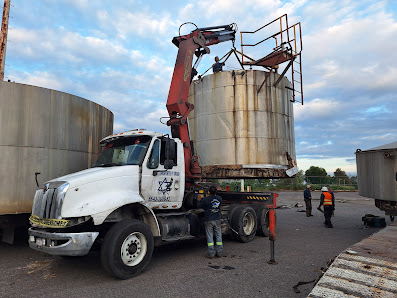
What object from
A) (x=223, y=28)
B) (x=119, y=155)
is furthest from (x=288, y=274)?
(x=223, y=28)

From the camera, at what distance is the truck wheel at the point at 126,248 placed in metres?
5.33

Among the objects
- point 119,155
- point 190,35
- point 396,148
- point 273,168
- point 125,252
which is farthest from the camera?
point 273,168

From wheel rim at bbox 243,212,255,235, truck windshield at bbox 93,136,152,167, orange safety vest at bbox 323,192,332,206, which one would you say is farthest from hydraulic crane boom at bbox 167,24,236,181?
orange safety vest at bbox 323,192,332,206

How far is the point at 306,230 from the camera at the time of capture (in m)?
10.7

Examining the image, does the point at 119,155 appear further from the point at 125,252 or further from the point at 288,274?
the point at 288,274

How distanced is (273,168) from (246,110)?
221 centimetres

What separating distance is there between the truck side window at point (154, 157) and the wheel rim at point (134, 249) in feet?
5.09

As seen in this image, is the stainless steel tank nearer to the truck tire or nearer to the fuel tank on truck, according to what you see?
the truck tire

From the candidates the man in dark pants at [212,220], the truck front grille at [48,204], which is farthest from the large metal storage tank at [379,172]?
the truck front grille at [48,204]

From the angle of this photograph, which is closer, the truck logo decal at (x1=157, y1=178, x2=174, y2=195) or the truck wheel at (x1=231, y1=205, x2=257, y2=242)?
the truck logo decal at (x1=157, y1=178, x2=174, y2=195)

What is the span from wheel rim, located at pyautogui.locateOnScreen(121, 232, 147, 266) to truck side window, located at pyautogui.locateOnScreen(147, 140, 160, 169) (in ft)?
5.09

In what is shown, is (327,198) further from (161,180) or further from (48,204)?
(48,204)

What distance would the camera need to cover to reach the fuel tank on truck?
6.94 metres

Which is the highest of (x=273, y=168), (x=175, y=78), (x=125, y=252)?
(x=175, y=78)
